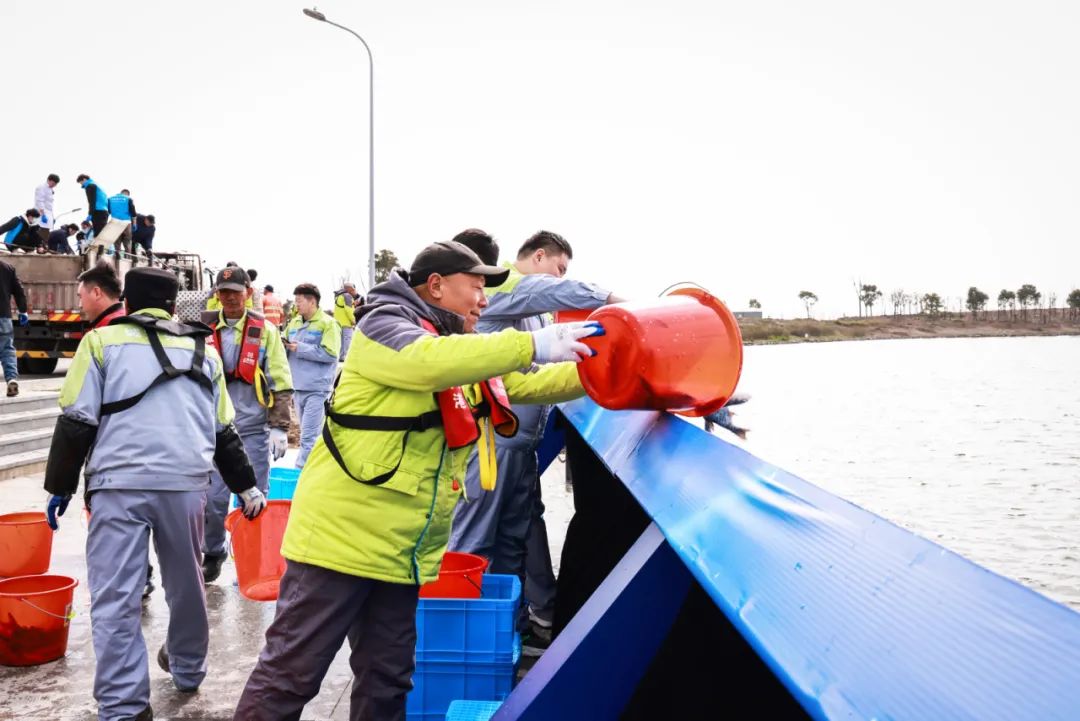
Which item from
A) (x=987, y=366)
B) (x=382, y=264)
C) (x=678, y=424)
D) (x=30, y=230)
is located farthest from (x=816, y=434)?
(x=382, y=264)

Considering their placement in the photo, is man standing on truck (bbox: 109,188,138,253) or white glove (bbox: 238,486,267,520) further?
man standing on truck (bbox: 109,188,138,253)

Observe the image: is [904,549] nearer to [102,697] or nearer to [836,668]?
[836,668]

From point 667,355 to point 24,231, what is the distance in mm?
18932

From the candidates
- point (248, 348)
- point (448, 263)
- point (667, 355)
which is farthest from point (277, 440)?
point (667, 355)

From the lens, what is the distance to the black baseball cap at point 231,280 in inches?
227

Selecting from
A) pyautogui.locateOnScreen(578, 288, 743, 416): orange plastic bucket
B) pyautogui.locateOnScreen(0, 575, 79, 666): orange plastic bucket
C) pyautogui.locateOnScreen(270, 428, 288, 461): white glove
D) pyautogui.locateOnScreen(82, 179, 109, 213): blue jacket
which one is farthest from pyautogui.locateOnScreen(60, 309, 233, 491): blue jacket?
pyautogui.locateOnScreen(82, 179, 109, 213): blue jacket

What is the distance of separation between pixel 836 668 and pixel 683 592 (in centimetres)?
104

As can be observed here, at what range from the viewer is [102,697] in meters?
3.35

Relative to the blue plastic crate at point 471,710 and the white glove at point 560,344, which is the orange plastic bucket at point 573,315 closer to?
the white glove at point 560,344

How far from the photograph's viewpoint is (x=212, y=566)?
18.2 feet

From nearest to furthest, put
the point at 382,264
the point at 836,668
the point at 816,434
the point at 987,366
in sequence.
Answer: the point at 836,668
the point at 816,434
the point at 987,366
the point at 382,264

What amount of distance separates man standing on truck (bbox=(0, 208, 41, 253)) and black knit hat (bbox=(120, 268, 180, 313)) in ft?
51.3

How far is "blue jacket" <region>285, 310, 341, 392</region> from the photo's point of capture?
9.17 metres

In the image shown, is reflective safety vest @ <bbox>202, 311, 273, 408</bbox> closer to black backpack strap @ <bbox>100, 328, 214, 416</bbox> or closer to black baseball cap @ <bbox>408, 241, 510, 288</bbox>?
black backpack strap @ <bbox>100, 328, 214, 416</bbox>
